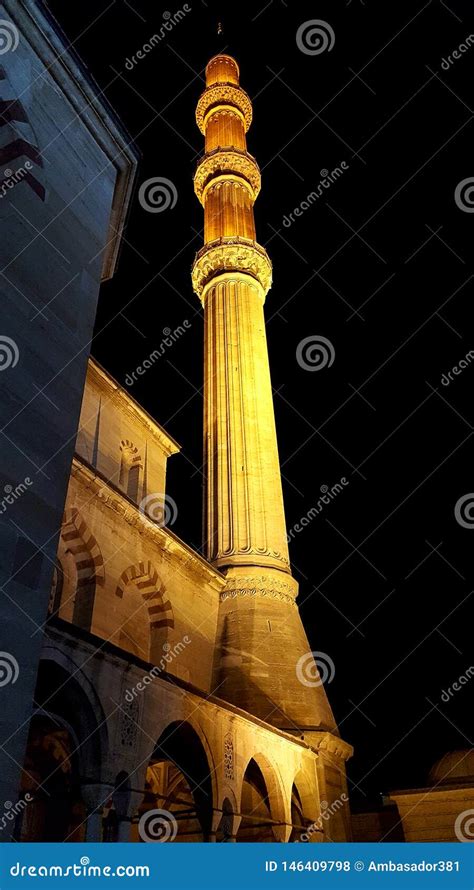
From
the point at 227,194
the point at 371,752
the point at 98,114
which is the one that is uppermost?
the point at 227,194

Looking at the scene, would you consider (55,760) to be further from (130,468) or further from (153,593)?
(130,468)

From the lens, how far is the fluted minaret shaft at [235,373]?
1748 centimetres

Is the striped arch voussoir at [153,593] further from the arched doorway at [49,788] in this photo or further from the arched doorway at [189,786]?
the arched doorway at [189,786]

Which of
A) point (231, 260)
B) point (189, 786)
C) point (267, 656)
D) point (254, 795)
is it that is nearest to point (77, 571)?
point (189, 786)

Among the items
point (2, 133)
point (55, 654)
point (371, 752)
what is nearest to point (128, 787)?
point (55, 654)

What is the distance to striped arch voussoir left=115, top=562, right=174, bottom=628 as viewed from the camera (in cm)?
1369

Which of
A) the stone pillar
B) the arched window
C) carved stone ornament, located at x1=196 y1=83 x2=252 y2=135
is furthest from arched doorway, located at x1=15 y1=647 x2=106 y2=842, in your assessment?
carved stone ornament, located at x1=196 y1=83 x2=252 y2=135

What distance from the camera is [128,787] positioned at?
25.2ft

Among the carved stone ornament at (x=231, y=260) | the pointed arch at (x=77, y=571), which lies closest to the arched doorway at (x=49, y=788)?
the pointed arch at (x=77, y=571)

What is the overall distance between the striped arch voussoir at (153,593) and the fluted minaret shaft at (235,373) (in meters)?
2.97

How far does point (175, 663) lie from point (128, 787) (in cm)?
642

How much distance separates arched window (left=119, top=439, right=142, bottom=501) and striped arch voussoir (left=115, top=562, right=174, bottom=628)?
3505mm
